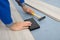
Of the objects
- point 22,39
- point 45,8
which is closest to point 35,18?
point 45,8

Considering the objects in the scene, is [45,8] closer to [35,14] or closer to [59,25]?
[35,14]

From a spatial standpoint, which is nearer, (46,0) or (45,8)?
(45,8)

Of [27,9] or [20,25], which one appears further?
[27,9]

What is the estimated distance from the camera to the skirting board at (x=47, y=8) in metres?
1.01

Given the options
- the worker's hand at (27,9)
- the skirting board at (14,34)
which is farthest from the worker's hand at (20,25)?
the worker's hand at (27,9)

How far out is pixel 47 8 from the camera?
1140 mm

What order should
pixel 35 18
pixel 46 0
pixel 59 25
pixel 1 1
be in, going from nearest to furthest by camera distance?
pixel 1 1 → pixel 59 25 → pixel 35 18 → pixel 46 0

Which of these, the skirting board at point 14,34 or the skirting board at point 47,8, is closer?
the skirting board at point 14,34

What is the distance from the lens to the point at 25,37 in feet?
2.76

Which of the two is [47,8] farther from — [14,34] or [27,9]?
[14,34]

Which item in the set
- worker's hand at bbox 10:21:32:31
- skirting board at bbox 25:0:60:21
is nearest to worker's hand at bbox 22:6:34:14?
skirting board at bbox 25:0:60:21

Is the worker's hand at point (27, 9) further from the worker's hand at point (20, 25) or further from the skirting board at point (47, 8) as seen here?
the worker's hand at point (20, 25)

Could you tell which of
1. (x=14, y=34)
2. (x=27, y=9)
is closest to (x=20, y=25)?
(x=14, y=34)

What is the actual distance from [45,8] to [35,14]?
0.41ft
